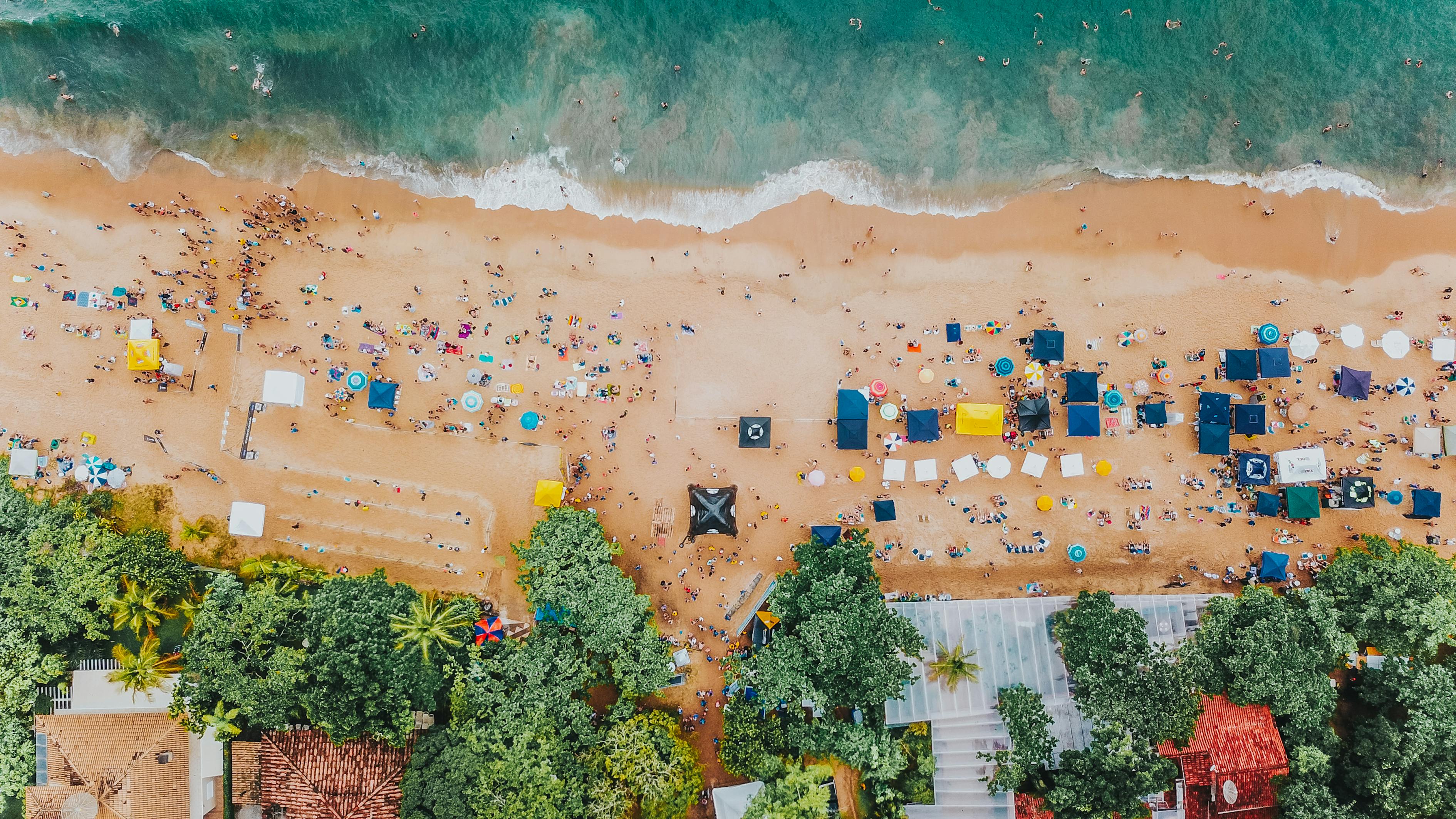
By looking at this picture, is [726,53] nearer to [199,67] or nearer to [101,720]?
[199,67]

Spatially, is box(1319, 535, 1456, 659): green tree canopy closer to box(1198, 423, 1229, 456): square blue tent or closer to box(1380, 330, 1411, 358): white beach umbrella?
box(1198, 423, 1229, 456): square blue tent

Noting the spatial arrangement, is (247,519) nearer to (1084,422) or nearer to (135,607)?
(135,607)

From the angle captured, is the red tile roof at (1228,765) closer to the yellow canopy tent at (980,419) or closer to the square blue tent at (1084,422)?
the square blue tent at (1084,422)

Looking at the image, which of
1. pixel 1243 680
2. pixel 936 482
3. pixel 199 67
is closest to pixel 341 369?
pixel 199 67

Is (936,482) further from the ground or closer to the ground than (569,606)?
further from the ground

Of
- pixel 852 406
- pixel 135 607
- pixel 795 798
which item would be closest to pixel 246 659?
pixel 135 607
